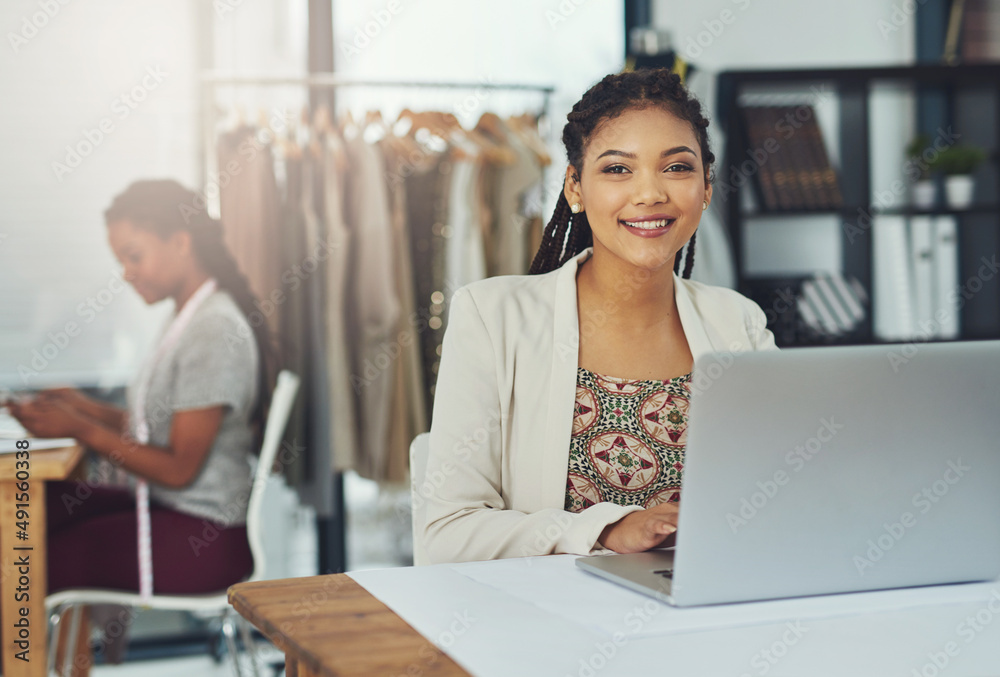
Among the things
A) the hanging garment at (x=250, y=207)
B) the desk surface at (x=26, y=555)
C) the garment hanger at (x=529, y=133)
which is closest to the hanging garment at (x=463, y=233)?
the garment hanger at (x=529, y=133)

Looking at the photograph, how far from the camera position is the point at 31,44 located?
119 inches

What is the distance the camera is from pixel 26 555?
1991 mm

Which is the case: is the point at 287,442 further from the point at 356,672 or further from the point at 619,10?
the point at 356,672

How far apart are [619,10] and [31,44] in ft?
6.42

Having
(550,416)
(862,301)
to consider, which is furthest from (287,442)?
(862,301)

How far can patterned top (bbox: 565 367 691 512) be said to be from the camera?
1.39 metres

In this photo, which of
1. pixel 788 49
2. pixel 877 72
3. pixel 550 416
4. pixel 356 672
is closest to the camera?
pixel 356 672

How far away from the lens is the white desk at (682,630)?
0.75 meters

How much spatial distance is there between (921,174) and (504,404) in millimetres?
2612

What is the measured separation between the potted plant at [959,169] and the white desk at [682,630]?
269cm

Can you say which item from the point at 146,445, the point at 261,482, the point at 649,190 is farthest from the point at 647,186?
the point at 146,445

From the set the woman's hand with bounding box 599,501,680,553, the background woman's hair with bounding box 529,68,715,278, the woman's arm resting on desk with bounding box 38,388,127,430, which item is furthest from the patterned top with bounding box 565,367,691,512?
the woman's arm resting on desk with bounding box 38,388,127,430

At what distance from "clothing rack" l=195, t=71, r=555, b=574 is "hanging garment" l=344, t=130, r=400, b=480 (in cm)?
18

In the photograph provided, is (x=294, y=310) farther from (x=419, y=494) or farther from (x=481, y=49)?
(x=419, y=494)
